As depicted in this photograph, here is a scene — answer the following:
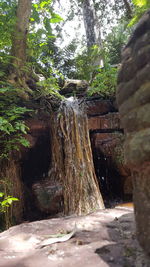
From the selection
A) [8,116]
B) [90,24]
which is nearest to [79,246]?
[8,116]

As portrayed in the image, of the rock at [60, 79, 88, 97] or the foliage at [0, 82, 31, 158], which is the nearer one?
the foliage at [0, 82, 31, 158]

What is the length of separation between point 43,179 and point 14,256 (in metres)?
4.49

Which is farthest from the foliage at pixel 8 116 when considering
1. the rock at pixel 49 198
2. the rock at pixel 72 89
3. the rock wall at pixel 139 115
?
the rock wall at pixel 139 115

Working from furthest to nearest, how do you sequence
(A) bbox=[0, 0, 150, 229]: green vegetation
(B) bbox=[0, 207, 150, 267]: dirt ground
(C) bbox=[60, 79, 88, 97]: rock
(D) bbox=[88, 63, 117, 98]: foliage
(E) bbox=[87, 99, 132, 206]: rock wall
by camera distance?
(C) bbox=[60, 79, 88, 97]: rock, (D) bbox=[88, 63, 117, 98]: foliage, (E) bbox=[87, 99, 132, 206]: rock wall, (A) bbox=[0, 0, 150, 229]: green vegetation, (B) bbox=[0, 207, 150, 267]: dirt ground

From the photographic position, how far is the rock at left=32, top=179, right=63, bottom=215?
5609 mm

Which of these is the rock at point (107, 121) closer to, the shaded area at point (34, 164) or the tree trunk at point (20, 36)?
the shaded area at point (34, 164)

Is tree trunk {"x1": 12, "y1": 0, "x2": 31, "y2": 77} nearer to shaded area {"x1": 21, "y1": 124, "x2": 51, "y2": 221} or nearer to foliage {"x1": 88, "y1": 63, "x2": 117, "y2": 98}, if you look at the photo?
shaded area {"x1": 21, "y1": 124, "x2": 51, "y2": 221}

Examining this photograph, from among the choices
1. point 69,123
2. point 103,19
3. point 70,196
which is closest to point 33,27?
point 69,123

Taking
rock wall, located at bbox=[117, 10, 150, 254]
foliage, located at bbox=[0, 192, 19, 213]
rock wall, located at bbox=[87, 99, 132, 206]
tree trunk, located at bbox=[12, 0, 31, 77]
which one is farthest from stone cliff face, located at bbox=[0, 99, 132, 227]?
rock wall, located at bbox=[117, 10, 150, 254]

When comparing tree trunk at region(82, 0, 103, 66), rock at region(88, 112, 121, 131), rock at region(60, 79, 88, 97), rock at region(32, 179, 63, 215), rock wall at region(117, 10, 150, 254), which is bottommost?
rock at region(32, 179, 63, 215)

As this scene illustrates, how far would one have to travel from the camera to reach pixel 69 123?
6.21 metres

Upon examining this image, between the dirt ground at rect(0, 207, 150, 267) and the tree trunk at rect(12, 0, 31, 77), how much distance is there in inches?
159

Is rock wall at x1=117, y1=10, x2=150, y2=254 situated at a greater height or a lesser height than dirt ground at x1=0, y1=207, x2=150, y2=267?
greater

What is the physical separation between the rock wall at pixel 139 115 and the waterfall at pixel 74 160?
12.1ft
